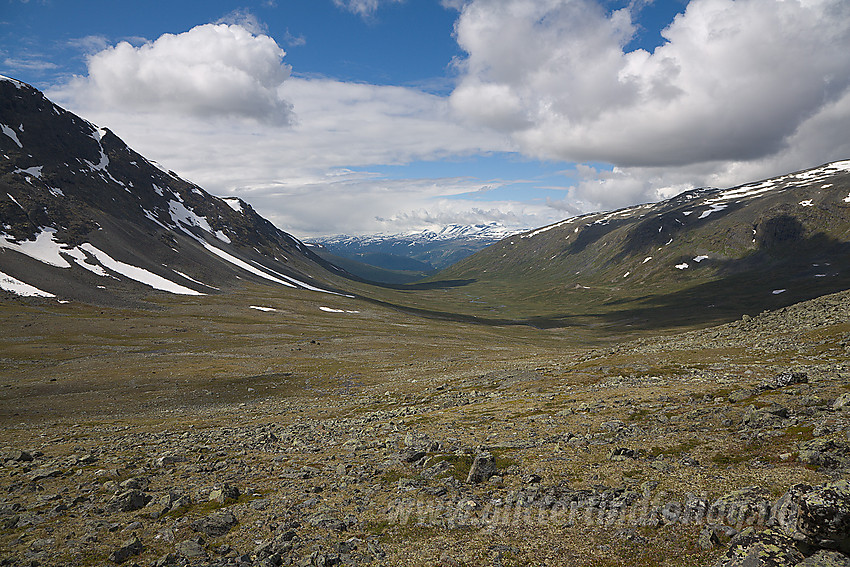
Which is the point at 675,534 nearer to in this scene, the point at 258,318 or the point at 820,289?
the point at 258,318

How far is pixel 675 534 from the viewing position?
14.6 m

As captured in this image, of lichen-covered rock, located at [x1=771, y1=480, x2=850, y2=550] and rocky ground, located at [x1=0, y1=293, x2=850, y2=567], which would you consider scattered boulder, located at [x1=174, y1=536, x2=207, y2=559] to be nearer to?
rocky ground, located at [x1=0, y1=293, x2=850, y2=567]

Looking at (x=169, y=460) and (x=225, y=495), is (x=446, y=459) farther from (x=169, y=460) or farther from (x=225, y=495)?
(x=169, y=460)

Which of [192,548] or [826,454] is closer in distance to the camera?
[192,548]

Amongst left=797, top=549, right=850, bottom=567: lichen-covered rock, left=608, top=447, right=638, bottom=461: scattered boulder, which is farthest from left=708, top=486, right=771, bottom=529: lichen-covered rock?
left=608, top=447, right=638, bottom=461: scattered boulder

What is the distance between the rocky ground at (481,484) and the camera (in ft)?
48.2

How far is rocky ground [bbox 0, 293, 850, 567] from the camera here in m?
14.7

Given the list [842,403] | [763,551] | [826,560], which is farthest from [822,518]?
[842,403]

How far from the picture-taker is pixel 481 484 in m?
21.2

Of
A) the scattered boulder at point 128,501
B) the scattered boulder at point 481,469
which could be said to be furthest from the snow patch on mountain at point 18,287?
the scattered boulder at point 481,469

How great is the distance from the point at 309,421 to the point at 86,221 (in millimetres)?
211709

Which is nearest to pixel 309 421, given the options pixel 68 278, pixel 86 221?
pixel 68 278

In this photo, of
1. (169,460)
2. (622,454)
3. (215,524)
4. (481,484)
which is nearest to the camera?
(215,524)

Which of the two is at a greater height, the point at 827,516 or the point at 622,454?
Answer: the point at 827,516
